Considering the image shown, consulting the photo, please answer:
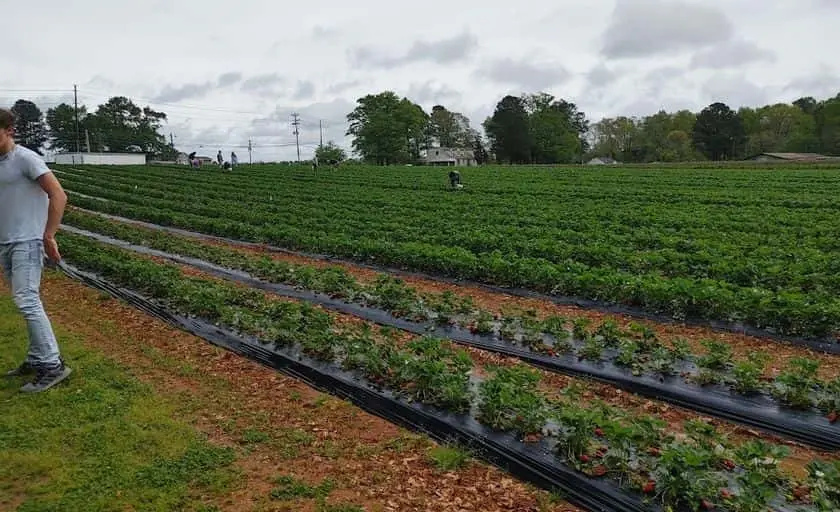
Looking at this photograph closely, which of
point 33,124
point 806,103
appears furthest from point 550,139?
point 33,124

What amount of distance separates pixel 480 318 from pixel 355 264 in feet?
17.6

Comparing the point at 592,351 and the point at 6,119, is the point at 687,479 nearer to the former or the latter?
the point at 592,351

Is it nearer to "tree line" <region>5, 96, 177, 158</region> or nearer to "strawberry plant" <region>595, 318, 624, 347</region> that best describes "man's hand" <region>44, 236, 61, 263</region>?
"strawberry plant" <region>595, 318, 624, 347</region>

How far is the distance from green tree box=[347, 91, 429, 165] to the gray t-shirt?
271 ft

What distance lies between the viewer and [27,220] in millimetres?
4578

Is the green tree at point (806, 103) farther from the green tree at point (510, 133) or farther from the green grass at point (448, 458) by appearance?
the green grass at point (448, 458)

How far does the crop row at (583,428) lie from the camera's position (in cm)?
312

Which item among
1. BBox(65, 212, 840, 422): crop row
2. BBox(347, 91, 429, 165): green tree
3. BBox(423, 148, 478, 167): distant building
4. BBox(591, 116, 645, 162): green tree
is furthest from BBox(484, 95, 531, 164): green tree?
BBox(65, 212, 840, 422): crop row

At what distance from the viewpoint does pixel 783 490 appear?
10.9ft

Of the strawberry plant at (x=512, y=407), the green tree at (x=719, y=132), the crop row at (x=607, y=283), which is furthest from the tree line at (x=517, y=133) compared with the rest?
the strawberry plant at (x=512, y=407)

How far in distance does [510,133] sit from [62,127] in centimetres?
7281

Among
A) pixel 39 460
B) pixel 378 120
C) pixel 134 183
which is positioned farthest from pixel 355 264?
pixel 378 120

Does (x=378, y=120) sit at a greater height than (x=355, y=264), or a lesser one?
greater

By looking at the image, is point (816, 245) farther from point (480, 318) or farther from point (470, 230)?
point (480, 318)
